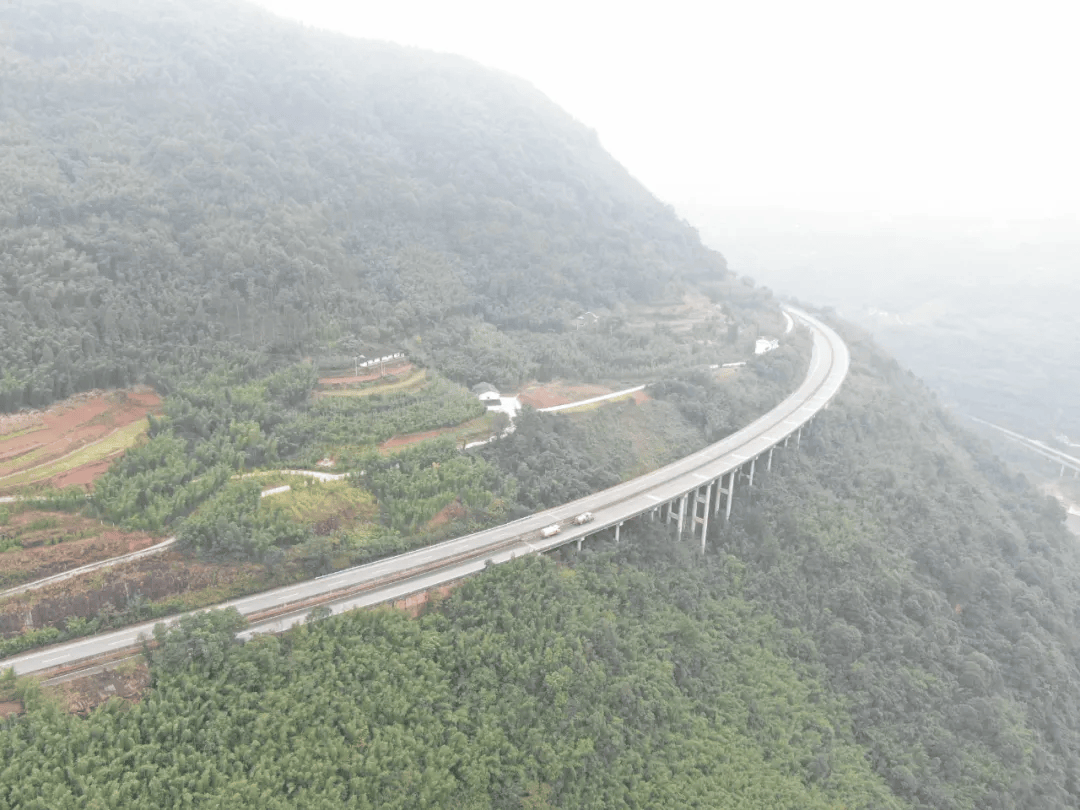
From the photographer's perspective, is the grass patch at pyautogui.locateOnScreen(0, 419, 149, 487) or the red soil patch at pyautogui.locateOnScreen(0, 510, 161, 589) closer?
the red soil patch at pyautogui.locateOnScreen(0, 510, 161, 589)

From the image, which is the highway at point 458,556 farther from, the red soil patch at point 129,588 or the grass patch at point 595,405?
the grass patch at point 595,405

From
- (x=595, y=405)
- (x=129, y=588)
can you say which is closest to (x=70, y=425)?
(x=129, y=588)

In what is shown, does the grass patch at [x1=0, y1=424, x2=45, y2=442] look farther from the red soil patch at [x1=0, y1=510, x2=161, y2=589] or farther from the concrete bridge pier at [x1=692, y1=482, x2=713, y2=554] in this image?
the concrete bridge pier at [x1=692, y1=482, x2=713, y2=554]

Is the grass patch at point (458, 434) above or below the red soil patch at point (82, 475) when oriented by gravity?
below

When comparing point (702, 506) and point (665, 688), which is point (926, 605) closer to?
point (702, 506)

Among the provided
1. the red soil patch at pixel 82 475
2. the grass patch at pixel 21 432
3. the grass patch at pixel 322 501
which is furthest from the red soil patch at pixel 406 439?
the grass patch at pixel 21 432

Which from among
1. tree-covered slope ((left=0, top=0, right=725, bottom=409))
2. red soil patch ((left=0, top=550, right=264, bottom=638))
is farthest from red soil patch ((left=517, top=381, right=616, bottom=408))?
red soil patch ((left=0, top=550, right=264, bottom=638))
